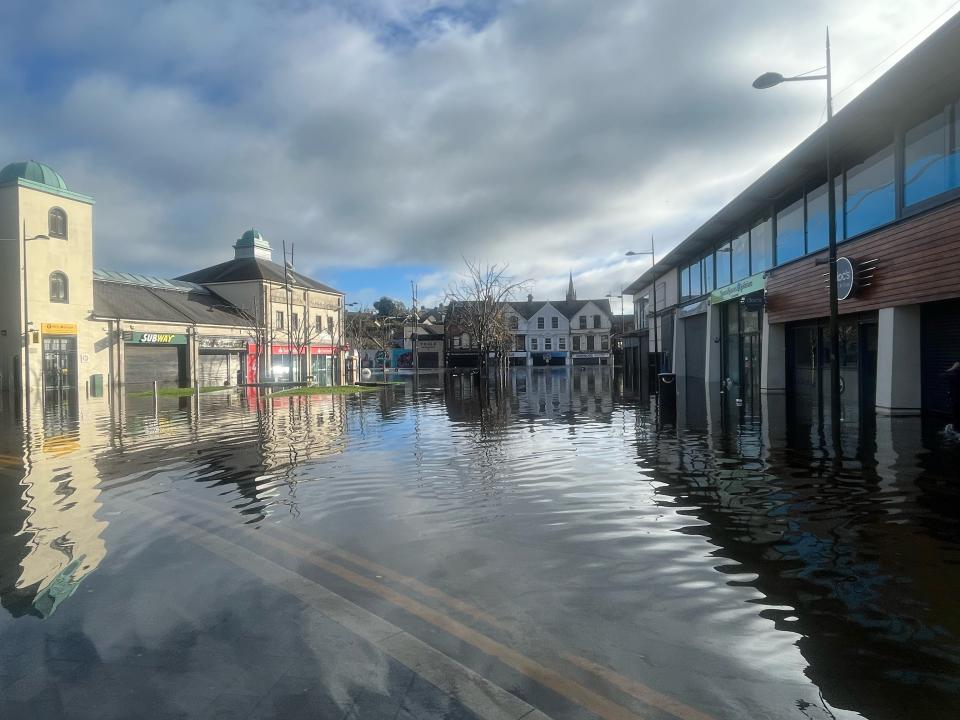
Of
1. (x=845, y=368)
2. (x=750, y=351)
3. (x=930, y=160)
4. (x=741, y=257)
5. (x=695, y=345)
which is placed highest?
(x=930, y=160)

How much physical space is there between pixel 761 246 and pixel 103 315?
111 feet

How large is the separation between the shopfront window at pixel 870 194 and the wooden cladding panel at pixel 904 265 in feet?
1.47

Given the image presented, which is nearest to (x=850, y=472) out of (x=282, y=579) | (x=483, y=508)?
(x=483, y=508)

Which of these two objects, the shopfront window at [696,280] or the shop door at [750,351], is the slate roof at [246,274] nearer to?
the shopfront window at [696,280]

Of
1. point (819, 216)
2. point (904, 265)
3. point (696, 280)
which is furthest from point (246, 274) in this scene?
point (904, 265)

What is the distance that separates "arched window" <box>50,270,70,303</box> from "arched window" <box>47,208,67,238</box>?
204 centimetres

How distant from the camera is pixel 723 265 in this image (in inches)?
1118

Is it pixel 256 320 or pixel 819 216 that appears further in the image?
pixel 256 320

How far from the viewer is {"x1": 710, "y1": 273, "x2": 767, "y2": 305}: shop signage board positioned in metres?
23.3

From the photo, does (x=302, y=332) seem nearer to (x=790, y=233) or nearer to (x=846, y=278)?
(x=790, y=233)

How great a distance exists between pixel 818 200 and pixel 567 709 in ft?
64.6

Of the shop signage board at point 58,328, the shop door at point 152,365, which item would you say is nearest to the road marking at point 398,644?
the shop signage board at point 58,328

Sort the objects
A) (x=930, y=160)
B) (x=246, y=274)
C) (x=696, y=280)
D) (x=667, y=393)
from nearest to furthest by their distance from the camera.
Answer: (x=930, y=160) < (x=667, y=393) < (x=696, y=280) < (x=246, y=274)

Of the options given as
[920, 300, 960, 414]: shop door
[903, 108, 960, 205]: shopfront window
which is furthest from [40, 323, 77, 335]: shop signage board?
[920, 300, 960, 414]: shop door
